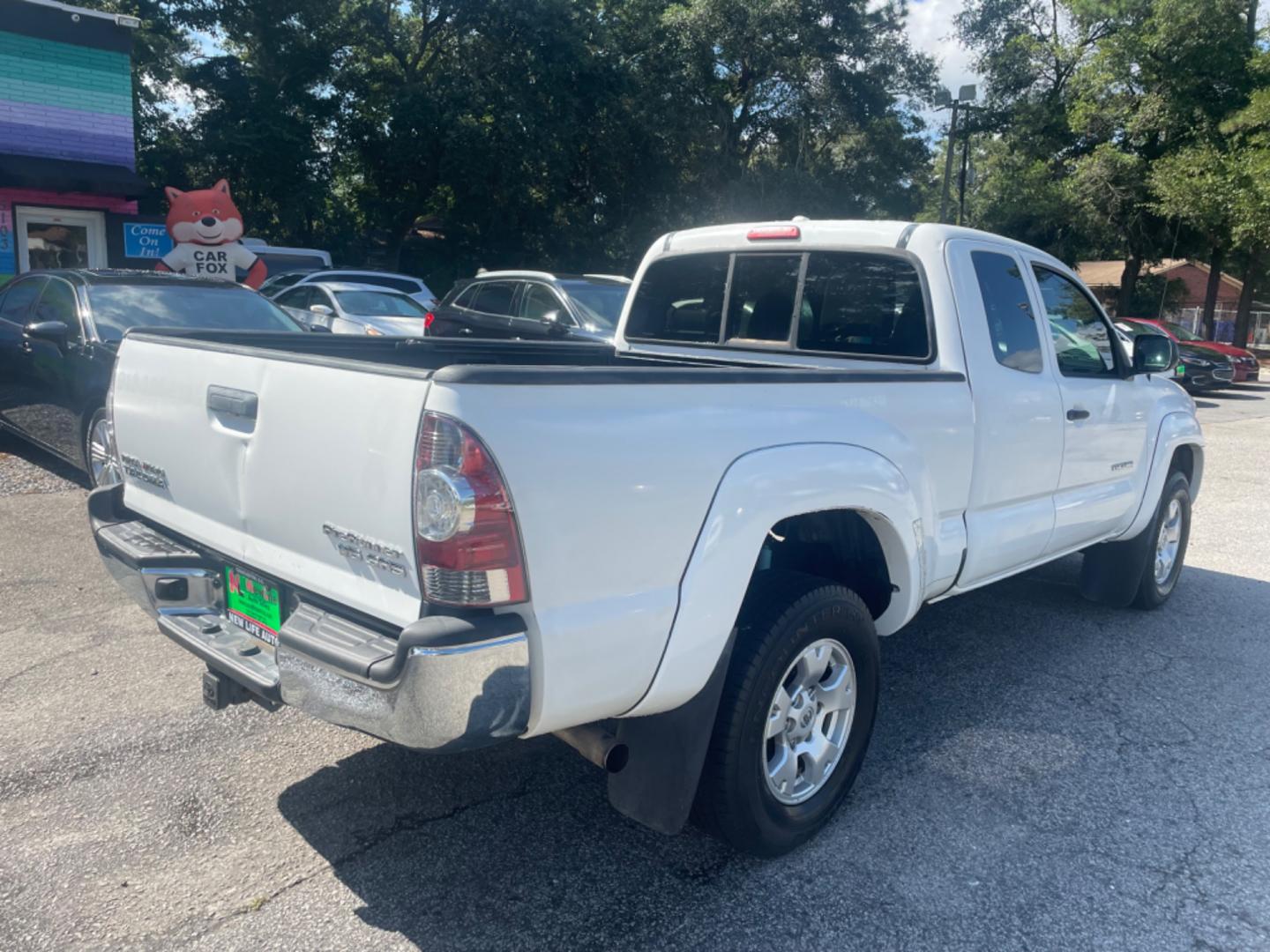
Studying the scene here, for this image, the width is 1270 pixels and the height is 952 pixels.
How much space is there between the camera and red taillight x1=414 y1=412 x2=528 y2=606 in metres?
2.29

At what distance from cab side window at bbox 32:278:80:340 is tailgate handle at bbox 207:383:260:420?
4914 mm

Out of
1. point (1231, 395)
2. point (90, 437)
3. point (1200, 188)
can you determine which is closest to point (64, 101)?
point (90, 437)

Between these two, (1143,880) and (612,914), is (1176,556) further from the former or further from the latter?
(612,914)

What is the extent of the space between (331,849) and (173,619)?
0.87m

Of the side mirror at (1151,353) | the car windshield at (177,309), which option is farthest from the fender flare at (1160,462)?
the car windshield at (177,309)

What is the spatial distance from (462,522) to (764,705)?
116 centimetres

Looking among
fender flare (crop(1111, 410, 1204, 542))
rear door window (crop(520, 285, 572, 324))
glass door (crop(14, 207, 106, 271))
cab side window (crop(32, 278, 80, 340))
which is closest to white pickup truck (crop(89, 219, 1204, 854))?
fender flare (crop(1111, 410, 1204, 542))

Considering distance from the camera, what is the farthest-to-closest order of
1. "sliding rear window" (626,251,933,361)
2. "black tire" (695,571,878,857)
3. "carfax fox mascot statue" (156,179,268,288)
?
"carfax fox mascot statue" (156,179,268,288) < "sliding rear window" (626,251,933,361) < "black tire" (695,571,878,857)

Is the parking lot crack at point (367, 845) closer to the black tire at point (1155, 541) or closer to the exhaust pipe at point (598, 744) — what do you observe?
the exhaust pipe at point (598, 744)

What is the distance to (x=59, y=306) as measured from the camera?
7516 mm

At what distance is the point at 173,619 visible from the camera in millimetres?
3199

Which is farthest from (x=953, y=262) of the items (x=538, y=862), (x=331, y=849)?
(x=331, y=849)

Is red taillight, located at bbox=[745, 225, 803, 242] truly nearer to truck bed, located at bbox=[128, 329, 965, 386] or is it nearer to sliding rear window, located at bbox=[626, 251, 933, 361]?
sliding rear window, located at bbox=[626, 251, 933, 361]

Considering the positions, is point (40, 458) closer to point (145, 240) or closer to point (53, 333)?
point (53, 333)
